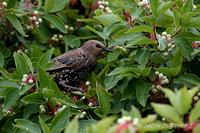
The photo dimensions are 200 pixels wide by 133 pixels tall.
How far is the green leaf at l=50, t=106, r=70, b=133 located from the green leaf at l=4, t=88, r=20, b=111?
0.58 metres

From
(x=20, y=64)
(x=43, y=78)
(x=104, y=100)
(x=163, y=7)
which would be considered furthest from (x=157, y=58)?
(x=20, y=64)

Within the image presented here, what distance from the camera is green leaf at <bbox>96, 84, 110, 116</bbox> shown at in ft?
10.6

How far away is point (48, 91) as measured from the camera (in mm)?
2979

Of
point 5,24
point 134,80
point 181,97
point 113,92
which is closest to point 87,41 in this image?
point 5,24

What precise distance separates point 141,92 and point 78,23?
2520 mm

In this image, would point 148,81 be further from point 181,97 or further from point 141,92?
point 181,97

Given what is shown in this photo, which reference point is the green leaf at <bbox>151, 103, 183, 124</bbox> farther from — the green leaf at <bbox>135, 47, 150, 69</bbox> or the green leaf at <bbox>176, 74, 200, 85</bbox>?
the green leaf at <bbox>135, 47, 150, 69</bbox>

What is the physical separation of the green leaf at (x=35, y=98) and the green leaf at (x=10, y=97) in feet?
0.64

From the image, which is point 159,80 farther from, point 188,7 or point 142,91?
point 188,7

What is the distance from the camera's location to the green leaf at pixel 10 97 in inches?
125

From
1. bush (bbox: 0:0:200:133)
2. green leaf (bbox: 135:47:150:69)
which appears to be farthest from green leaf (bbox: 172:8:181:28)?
green leaf (bbox: 135:47:150:69)

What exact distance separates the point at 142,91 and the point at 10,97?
1.27 metres

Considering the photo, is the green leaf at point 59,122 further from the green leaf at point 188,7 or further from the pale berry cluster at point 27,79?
the green leaf at point 188,7

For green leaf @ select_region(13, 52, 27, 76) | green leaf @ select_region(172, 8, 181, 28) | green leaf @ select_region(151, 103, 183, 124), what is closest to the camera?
green leaf @ select_region(151, 103, 183, 124)
